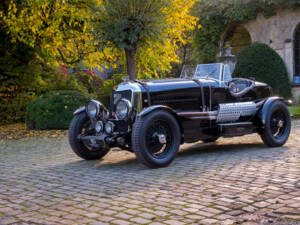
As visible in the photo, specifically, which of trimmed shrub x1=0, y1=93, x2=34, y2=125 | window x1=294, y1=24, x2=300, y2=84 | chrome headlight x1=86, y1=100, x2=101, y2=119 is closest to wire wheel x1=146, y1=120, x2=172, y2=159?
chrome headlight x1=86, y1=100, x2=101, y2=119

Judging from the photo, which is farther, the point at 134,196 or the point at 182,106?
the point at 182,106

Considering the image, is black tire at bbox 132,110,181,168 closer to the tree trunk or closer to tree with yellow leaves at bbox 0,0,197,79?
tree with yellow leaves at bbox 0,0,197,79

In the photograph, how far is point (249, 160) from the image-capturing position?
19.3 ft

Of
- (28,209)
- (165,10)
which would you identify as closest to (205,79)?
(28,209)

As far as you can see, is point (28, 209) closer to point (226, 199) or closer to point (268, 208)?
point (226, 199)

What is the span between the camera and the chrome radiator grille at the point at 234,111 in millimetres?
6711

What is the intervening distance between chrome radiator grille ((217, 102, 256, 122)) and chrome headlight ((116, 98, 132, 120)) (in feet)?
5.58

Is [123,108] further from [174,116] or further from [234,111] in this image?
[234,111]

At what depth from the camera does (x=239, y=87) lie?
7.21 meters

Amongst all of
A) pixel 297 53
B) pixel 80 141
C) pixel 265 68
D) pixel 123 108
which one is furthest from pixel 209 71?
pixel 297 53

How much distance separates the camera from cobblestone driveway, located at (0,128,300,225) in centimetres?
348

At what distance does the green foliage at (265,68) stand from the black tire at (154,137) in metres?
11.4

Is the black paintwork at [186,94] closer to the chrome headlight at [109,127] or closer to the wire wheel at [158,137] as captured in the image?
the wire wheel at [158,137]

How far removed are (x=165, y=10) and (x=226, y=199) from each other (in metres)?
8.92
